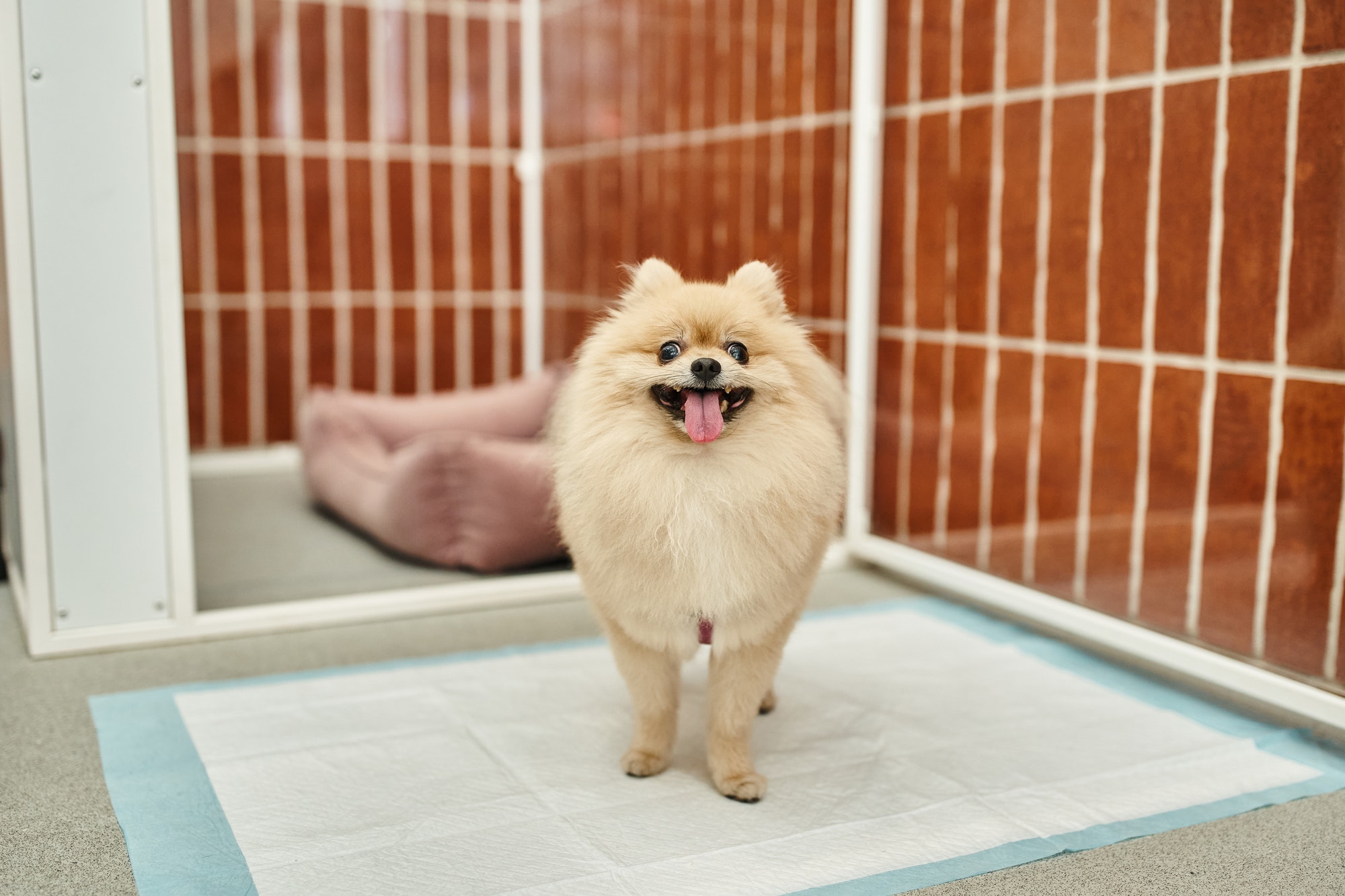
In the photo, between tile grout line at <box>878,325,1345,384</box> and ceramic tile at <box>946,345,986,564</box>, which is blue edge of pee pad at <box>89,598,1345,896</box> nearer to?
ceramic tile at <box>946,345,986,564</box>

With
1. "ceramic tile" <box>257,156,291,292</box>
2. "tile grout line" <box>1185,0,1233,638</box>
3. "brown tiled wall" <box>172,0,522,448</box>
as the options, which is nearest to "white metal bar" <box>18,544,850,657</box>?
"tile grout line" <box>1185,0,1233,638</box>

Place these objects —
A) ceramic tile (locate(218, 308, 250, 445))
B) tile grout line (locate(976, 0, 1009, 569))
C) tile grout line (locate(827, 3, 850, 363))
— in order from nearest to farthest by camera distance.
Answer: tile grout line (locate(976, 0, 1009, 569)) < tile grout line (locate(827, 3, 850, 363)) < ceramic tile (locate(218, 308, 250, 445))

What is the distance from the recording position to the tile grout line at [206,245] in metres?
3.63

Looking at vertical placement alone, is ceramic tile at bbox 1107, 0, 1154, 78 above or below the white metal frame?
above

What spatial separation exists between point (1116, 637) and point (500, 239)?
2.74 metres

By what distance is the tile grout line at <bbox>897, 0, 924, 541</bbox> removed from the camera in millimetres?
2795

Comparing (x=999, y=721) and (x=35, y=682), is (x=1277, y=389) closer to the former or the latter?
(x=999, y=721)

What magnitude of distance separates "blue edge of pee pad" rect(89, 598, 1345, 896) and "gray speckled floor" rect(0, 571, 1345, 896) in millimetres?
22

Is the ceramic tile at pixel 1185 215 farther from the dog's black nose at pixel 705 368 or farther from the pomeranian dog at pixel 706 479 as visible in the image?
the dog's black nose at pixel 705 368

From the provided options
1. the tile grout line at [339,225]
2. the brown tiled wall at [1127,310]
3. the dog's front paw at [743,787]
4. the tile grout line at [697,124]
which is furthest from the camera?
the tile grout line at [339,225]

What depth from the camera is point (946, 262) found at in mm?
2752

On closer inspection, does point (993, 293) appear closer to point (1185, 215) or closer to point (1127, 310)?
point (1127, 310)

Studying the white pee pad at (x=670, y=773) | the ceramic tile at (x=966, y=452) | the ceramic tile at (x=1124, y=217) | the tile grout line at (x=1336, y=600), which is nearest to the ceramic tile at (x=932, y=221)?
the ceramic tile at (x=966, y=452)

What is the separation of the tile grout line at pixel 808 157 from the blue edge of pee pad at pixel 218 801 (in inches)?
45.1
